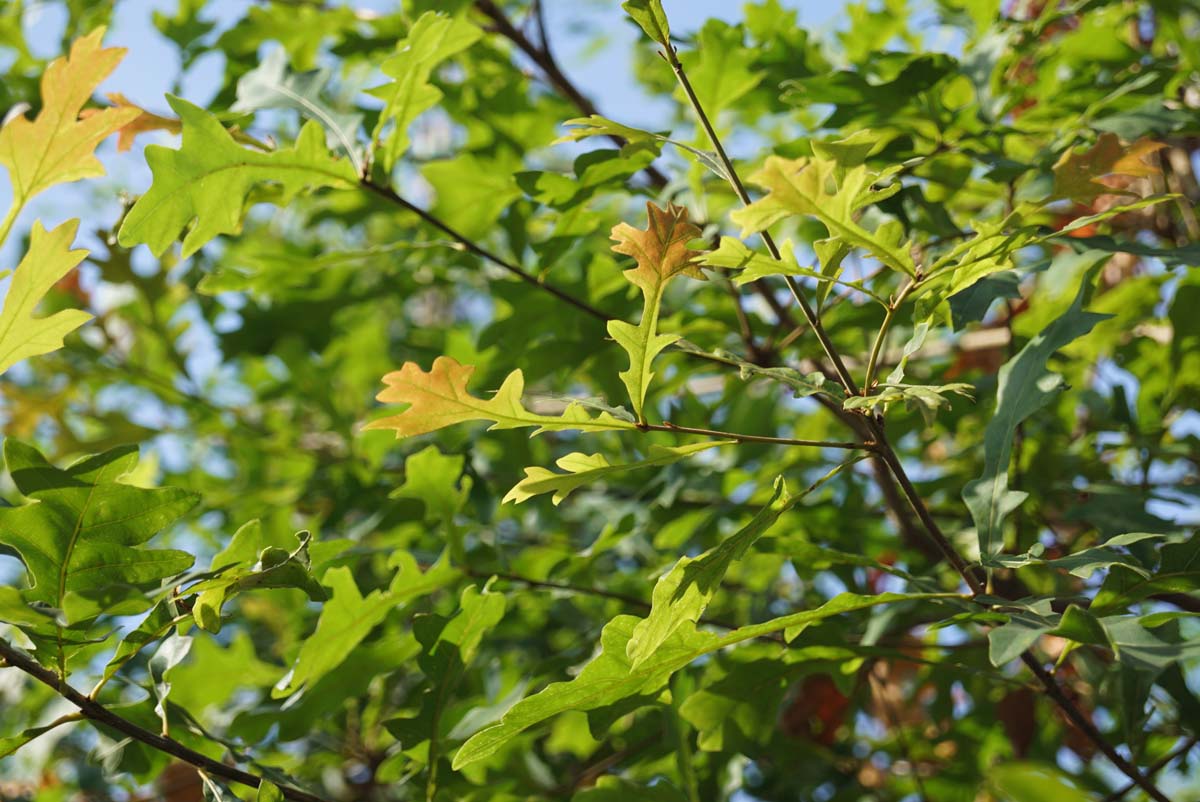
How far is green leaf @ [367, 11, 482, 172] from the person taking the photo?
1.04 meters

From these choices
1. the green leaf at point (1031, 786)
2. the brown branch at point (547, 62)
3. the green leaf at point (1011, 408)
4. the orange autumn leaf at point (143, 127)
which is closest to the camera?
the green leaf at point (1031, 786)

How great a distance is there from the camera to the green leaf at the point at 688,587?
76cm

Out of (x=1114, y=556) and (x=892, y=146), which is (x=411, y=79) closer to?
(x=892, y=146)

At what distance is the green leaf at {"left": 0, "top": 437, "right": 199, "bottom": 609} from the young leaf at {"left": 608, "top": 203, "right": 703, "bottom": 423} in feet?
1.29

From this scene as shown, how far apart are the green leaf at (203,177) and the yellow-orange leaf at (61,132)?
0.17ft

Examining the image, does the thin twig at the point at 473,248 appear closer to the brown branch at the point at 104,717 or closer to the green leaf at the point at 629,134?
the green leaf at the point at 629,134

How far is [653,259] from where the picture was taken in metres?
0.74

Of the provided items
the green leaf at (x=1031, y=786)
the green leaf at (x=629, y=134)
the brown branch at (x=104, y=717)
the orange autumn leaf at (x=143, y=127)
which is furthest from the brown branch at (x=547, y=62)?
the green leaf at (x=1031, y=786)

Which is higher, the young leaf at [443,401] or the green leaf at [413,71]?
the green leaf at [413,71]

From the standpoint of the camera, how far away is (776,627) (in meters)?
0.79

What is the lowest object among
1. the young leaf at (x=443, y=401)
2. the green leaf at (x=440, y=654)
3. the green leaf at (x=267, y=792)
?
the green leaf at (x=440, y=654)

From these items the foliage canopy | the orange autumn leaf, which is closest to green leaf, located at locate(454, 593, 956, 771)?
the foliage canopy

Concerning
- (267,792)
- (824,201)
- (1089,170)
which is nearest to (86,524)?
(267,792)

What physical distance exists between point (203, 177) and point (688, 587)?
1.91 feet
